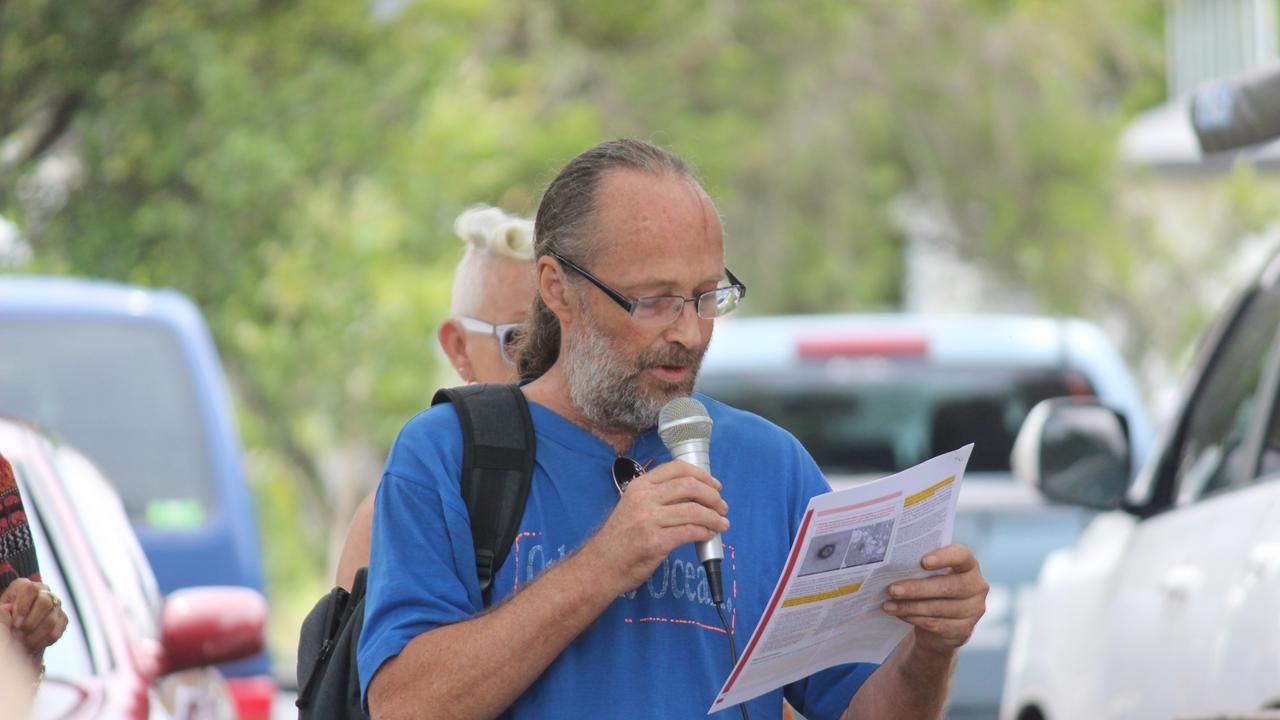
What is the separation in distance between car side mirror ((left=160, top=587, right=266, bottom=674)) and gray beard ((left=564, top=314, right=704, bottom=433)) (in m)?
2.01

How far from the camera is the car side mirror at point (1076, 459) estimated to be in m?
5.48

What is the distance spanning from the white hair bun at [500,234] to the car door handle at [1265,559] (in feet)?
4.61

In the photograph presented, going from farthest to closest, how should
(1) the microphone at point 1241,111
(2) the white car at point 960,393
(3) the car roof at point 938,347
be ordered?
(3) the car roof at point 938,347 < (2) the white car at point 960,393 < (1) the microphone at point 1241,111

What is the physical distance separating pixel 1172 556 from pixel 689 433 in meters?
1.90

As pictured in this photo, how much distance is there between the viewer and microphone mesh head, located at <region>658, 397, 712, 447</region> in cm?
321

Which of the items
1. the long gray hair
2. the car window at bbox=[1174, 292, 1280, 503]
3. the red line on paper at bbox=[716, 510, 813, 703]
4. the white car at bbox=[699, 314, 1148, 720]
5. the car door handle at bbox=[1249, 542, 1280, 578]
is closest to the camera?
the red line on paper at bbox=[716, 510, 813, 703]

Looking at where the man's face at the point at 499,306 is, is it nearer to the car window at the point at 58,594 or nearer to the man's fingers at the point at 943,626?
the car window at the point at 58,594

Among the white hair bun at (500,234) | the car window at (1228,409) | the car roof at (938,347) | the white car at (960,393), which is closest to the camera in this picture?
the white hair bun at (500,234)

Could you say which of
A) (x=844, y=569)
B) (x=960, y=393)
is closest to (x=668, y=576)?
(x=844, y=569)

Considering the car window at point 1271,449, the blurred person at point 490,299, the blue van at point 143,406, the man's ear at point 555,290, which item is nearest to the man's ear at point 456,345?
the blurred person at point 490,299

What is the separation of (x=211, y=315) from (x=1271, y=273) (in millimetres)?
9138

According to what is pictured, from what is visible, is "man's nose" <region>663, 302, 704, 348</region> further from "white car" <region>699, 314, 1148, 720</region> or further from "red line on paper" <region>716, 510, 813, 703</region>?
"white car" <region>699, 314, 1148, 720</region>

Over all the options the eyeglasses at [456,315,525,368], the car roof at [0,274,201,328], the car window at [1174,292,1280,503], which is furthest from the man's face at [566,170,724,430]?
the car roof at [0,274,201,328]

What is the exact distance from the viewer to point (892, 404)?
25.7 ft
